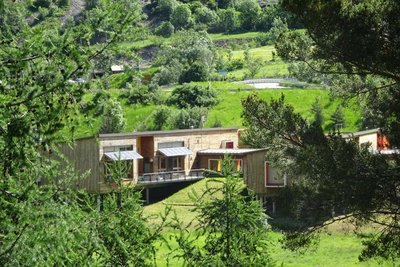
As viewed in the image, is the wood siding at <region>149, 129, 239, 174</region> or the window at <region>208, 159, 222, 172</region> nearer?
the wood siding at <region>149, 129, 239, 174</region>

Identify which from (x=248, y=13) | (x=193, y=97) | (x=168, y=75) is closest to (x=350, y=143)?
(x=193, y=97)

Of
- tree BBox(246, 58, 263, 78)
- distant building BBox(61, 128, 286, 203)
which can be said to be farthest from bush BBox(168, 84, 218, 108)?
tree BBox(246, 58, 263, 78)

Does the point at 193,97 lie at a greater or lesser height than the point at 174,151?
greater

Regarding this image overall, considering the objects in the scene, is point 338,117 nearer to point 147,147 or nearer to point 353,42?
point 147,147

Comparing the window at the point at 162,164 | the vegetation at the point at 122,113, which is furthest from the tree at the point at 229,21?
the vegetation at the point at 122,113

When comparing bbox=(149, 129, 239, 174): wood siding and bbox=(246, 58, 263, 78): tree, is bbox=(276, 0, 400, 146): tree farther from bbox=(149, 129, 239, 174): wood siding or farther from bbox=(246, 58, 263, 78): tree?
A: bbox=(246, 58, 263, 78): tree

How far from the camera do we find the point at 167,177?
43031mm

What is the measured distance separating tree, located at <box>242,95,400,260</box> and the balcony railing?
26.4m

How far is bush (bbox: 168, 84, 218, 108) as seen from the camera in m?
62.7

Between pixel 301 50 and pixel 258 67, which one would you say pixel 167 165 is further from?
pixel 258 67

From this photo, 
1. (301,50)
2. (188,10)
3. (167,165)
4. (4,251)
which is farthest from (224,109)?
(188,10)

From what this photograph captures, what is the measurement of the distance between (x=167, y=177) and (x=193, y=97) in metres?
21.1

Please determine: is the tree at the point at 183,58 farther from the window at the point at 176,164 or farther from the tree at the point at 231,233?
the tree at the point at 231,233

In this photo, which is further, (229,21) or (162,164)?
(229,21)
